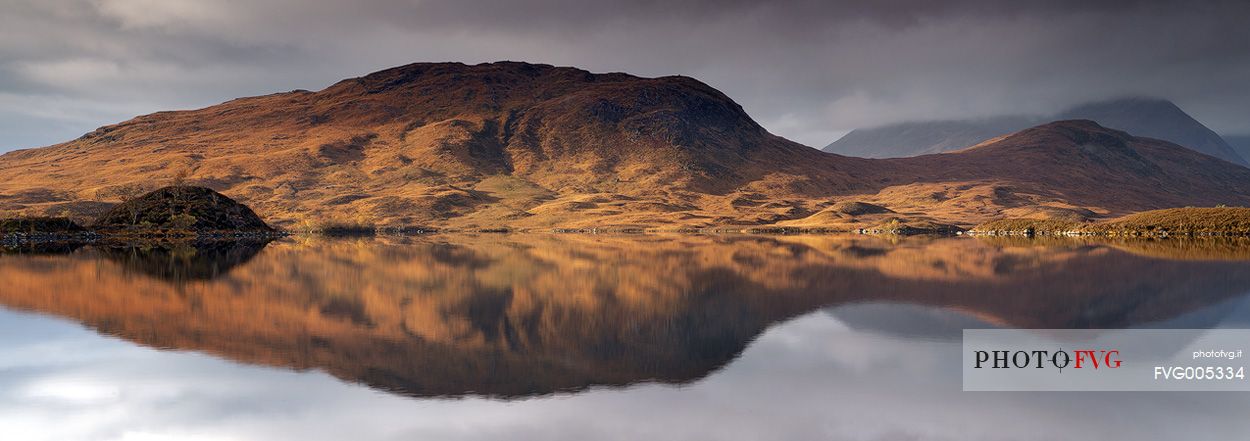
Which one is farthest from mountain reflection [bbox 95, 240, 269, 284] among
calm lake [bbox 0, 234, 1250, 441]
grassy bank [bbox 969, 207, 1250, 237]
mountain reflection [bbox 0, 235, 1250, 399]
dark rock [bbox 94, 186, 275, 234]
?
grassy bank [bbox 969, 207, 1250, 237]

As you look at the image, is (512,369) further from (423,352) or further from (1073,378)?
(1073,378)

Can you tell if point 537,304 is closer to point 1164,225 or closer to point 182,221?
point 182,221

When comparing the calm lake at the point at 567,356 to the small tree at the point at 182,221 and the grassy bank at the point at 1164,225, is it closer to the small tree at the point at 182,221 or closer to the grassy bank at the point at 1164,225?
the small tree at the point at 182,221

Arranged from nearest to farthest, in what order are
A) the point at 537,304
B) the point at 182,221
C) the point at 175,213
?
the point at 537,304 → the point at 182,221 → the point at 175,213

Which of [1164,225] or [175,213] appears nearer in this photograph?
[175,213]

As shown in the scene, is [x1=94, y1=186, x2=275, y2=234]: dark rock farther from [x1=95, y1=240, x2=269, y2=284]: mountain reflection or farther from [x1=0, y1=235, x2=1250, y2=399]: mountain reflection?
[x1=0, y1=235, x2=1250, y2=399]: mountain reflection

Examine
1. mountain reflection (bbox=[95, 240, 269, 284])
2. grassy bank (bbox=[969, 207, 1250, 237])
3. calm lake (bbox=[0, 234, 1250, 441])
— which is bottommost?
calm lake (bbox=[0, 234, 1250, 441])

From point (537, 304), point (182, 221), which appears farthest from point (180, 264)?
point (182, 221)
